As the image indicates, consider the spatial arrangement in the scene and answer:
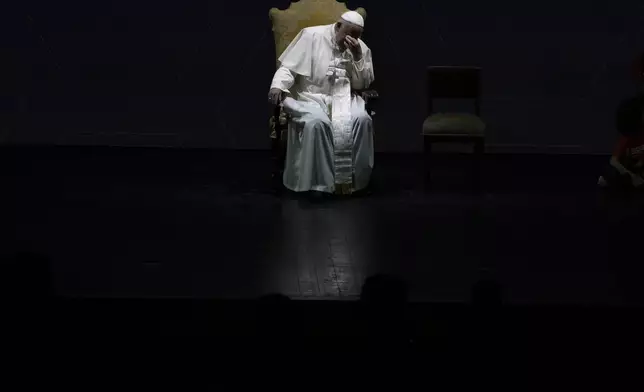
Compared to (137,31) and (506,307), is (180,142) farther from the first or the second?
(506,307)

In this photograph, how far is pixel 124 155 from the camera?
6758mm

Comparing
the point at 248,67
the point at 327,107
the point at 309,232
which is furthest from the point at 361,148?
the point at 248,67

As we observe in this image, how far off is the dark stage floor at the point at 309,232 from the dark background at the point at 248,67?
2.29ft

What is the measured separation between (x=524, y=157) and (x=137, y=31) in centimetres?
313

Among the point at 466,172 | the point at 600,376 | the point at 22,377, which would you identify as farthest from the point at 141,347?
the point at 466,172

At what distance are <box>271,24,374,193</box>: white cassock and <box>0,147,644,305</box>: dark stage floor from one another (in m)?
0.21

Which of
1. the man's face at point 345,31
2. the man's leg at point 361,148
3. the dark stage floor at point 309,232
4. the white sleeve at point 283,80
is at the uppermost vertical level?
the man's face at point 345,31

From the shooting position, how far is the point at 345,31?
562 centimetres

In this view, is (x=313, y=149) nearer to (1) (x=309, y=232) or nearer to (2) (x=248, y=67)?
(1) (x=309, y=232)

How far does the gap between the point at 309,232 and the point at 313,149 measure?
114cm

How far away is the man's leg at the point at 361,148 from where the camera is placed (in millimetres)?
5527

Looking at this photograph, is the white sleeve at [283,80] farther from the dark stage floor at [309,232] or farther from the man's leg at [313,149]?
the dark stage floor at [309,232]

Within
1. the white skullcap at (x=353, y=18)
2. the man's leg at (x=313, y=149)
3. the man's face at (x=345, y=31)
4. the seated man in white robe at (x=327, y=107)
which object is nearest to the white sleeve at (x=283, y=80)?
the seated man in white robe at (x=327, y=107)

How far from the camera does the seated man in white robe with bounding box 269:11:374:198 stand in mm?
5508
